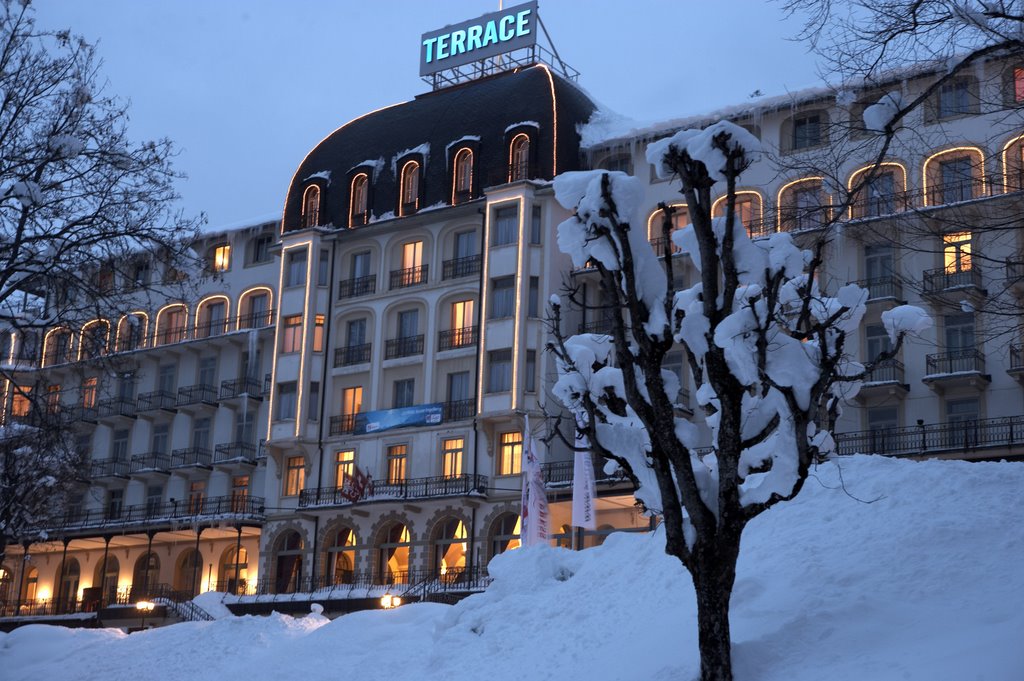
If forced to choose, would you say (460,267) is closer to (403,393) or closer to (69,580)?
(403,393)

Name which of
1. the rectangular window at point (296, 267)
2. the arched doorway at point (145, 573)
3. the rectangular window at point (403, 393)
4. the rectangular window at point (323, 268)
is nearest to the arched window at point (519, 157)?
the rectangular window at point (403, 393)

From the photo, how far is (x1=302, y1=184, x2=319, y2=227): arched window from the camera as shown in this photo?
201 feet

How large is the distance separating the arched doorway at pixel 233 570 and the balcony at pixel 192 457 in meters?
4.39

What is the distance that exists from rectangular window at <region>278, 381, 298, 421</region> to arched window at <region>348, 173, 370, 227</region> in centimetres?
777

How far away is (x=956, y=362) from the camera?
1780 inches

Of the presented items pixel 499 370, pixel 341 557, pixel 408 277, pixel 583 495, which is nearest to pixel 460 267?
pixel 408 277

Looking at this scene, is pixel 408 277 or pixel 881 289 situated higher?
pixel 408 277

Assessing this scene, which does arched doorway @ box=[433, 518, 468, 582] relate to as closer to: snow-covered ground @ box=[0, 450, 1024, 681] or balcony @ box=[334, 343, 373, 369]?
balcony @ box=[334, 343, 373, 369]

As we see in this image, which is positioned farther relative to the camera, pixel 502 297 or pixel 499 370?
pixel 502 297

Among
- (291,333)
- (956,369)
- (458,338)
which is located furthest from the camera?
(291,333)

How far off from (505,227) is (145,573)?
85.8 feet

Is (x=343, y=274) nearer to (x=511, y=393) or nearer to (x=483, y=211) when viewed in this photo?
(x=483, y=211)

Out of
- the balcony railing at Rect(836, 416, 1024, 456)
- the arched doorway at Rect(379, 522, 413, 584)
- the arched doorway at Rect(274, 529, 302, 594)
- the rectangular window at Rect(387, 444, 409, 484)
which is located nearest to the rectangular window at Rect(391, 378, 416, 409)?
the rectangular window at Rect(387, 444, 409, 484)

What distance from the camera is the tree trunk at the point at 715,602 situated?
17.4 meters
